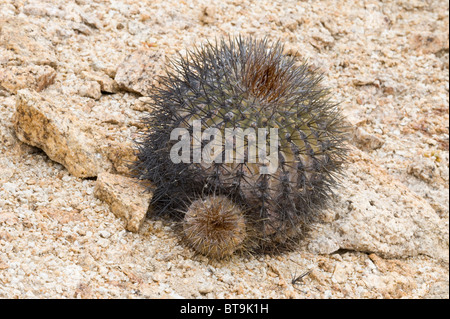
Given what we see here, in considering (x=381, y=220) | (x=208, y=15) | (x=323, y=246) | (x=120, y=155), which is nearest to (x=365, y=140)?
(x=381, y=220)

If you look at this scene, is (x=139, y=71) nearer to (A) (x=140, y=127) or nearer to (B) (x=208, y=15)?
(A) (x=140, y=127)

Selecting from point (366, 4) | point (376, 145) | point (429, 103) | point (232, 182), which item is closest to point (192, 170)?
point (232, 182)

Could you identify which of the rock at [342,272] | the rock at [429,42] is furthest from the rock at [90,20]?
the rock at [429,42]

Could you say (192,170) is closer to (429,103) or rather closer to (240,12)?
(240,12)

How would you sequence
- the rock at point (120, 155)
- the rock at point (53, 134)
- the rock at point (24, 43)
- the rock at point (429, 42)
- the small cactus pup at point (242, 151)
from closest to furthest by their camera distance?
the small cactus pup at point (242, 151) < the rock at point (53, 134) < the rock at point (120, 155) < the rock at point (24, 43) < the rock at point (429, 42)

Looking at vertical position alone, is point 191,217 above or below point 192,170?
below

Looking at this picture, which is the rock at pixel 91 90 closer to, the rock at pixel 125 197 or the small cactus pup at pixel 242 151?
the rock at pixel 125 197

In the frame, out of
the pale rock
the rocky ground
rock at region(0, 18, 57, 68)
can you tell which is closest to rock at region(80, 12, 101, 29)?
the rocky ground

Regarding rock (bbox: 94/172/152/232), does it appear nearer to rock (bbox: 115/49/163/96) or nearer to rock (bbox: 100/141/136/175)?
rock (bbox: 100/141/136/175)
